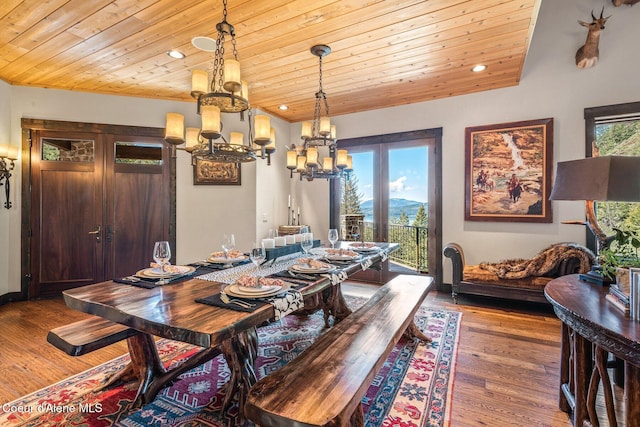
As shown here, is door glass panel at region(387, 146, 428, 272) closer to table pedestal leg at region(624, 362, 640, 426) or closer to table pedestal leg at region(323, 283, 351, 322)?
table pedestal leg at region(323, 283, 351, 322)

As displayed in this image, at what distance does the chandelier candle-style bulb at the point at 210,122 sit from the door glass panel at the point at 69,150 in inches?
134

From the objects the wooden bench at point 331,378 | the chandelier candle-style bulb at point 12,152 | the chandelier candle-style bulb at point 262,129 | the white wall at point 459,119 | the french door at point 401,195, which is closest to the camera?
the wooden bench at point 331,378

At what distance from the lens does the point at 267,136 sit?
238 cm

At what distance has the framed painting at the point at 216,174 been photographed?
15.4 feet

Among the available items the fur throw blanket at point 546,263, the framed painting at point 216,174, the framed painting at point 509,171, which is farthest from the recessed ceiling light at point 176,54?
the fur throw blanket at point 546,263

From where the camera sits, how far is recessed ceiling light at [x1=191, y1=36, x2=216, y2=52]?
9.37 feet

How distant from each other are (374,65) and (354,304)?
2.87 meters

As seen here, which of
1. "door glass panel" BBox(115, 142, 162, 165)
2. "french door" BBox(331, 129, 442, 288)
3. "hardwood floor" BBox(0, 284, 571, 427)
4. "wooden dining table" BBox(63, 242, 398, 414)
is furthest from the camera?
"french door" BBox(331, 129, 442, 288)

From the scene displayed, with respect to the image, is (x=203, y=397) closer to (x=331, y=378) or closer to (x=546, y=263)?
(x=331, y=378)

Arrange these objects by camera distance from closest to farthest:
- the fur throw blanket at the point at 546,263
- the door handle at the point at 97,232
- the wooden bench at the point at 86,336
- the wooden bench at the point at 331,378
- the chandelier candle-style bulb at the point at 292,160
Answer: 1. the wooden bench at the point at 331,378
2. the wooden bench at the point at 86,336
3. the chandelier candle-style bulb at the point at 292,160
4. the fur throw blanket at the point at 546,263
5. the door handle at the point at 97,232

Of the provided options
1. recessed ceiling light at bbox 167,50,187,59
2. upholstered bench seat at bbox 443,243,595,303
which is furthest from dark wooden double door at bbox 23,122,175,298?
upholstered bench seat at bbox 443,243,595,303

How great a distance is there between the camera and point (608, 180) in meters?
1.51

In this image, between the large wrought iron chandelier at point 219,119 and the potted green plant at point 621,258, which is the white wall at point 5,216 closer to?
the large wrought iron chandelier at point 219,119

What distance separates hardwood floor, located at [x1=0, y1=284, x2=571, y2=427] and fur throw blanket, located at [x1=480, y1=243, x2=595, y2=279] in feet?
1.55
